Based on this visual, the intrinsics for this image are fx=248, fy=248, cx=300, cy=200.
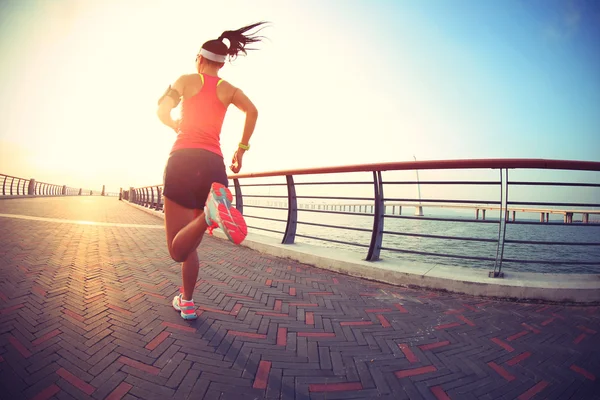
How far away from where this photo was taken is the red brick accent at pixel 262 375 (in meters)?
1.38

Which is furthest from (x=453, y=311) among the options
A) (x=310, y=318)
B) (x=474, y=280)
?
(x=310, y=318)

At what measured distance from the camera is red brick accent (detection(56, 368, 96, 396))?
4.17 ft

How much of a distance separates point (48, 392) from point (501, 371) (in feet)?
8.50

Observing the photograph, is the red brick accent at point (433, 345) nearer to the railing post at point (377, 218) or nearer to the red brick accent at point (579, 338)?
the red brick accent at point (579, 338)

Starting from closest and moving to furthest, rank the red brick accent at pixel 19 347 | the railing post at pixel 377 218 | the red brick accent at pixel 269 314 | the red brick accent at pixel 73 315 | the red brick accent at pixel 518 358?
1. the red brick accent at pixel 19 347
2. the red brick accent at pixel 518 358
3. the red brick accent at pixel 73 315
4. the red brick accent at pixel 269 314
5. the railing post at pixel 377 218

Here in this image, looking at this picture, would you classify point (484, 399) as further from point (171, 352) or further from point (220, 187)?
point (220, 187)

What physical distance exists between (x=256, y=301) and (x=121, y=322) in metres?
1.11

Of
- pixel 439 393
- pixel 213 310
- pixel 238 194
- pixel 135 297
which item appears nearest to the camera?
pixel 439 393

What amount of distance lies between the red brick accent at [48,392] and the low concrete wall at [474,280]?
9.47 feet

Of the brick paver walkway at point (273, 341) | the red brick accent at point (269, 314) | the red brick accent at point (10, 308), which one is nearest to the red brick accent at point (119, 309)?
the brick paver walkway at point (273, 341)

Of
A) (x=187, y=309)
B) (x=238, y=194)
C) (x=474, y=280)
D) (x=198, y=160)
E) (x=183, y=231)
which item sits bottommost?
(x=187, y=309)

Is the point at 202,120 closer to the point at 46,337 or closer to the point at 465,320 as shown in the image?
the point at 46,337

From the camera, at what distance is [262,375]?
1465 millimetres

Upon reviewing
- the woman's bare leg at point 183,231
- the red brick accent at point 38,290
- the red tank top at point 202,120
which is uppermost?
the red tank top at point 202,120
